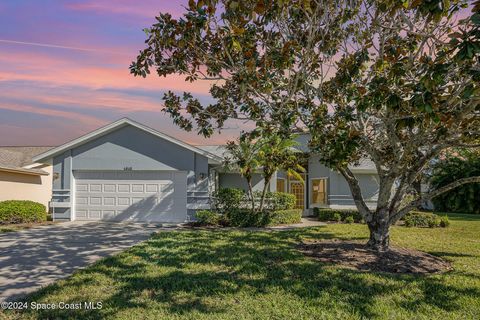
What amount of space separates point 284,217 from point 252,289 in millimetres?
10444

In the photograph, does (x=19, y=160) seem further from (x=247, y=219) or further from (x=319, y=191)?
(x=319, y=191)

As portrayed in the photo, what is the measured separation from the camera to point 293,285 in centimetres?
642

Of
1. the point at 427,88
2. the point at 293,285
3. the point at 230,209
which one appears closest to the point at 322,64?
the point at 427,88

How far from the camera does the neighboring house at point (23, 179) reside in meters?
19.1

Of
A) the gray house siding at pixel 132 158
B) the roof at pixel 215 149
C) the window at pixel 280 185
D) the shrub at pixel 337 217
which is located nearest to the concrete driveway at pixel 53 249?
the gray house siding at pixel 132 158

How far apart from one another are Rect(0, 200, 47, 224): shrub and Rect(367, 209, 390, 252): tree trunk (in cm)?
1533

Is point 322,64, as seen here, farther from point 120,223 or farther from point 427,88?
point 120,223

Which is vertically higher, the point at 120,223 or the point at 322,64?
the point at 322,64

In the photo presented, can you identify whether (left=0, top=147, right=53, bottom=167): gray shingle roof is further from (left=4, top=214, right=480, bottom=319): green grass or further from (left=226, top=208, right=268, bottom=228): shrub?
(left=4, top=214, right=480, bottom=319): green grass

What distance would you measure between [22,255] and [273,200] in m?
10.8

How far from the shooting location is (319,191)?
72.3 feet

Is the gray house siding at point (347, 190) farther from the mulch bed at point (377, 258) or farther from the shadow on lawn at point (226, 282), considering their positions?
the shadow on lawn at point (226, 282)

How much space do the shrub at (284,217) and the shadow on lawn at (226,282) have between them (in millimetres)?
6285

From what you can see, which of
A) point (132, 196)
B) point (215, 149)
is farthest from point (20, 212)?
point (215, 149)
